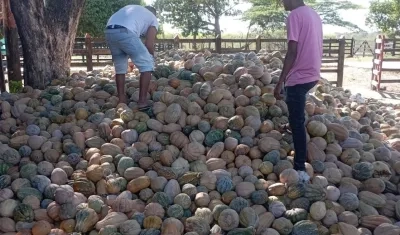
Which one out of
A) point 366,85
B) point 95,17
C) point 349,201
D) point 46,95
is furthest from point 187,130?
point 95,17

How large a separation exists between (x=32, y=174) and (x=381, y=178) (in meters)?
3.15

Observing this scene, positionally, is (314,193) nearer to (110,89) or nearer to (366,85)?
(110,89)

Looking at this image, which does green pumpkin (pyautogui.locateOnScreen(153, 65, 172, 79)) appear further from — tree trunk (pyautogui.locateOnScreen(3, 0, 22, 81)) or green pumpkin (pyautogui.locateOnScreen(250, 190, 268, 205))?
tree trunk (pyautogui.locateOnScreen(3, 0, 22, 81))

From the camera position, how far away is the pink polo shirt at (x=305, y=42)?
3.75 metres

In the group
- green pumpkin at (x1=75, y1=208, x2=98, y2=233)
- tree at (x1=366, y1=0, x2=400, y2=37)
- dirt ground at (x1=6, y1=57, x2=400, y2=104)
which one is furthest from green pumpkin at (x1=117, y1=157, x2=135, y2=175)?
tree at (x1=366, y1=0, x2=400, y2=37)

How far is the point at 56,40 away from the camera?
691cm

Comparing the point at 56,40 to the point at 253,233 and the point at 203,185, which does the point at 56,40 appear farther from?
the point at 253,233

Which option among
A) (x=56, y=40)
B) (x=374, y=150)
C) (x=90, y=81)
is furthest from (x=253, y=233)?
(x=56, y=40)

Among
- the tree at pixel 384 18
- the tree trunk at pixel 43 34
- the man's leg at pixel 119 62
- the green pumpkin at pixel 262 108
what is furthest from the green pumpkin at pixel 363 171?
the tree at pixel 384 18

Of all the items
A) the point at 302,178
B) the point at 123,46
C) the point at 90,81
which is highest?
the point at 123,46

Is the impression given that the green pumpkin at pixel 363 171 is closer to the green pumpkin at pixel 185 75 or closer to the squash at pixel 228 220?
the squash at pixel 228 220

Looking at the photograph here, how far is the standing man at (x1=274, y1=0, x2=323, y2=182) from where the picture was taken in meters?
3.75

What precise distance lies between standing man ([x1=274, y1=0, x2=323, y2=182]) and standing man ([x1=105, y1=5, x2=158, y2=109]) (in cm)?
166

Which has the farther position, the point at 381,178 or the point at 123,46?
the point at 123,46
